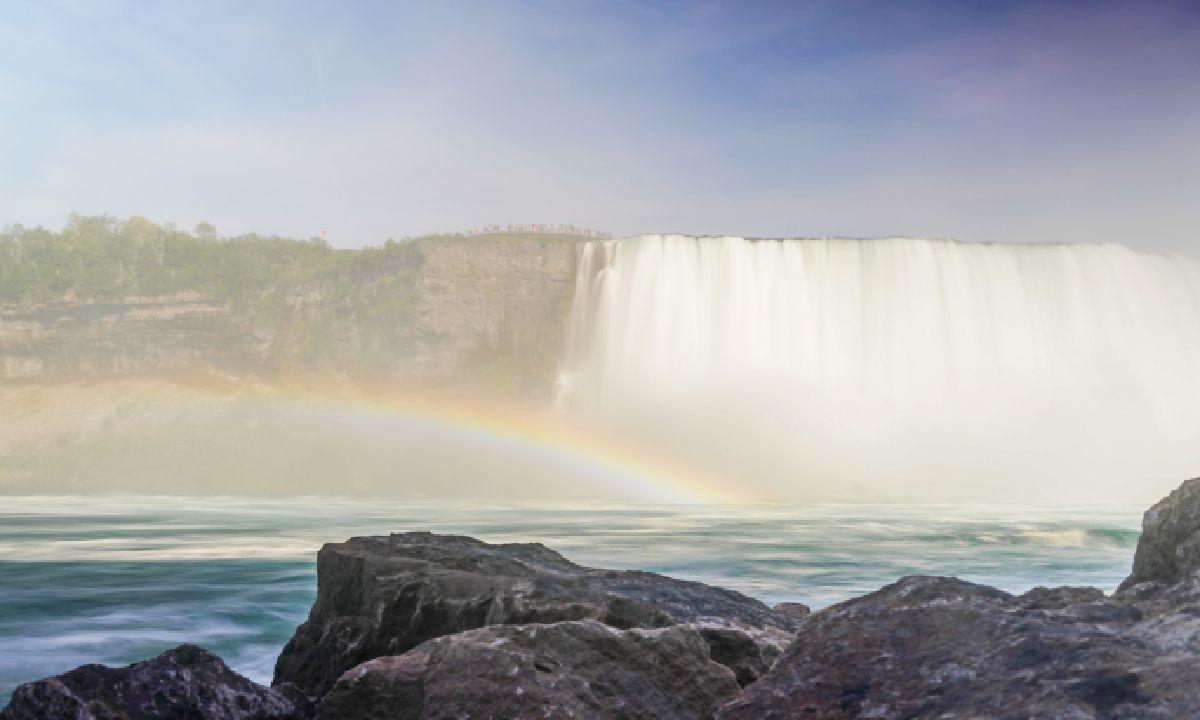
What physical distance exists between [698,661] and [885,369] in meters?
51.5

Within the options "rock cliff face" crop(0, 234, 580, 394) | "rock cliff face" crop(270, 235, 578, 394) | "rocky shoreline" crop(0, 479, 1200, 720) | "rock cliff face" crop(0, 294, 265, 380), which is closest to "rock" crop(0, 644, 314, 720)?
"rocky shoreline" crop(0, 479, 1200, 720)

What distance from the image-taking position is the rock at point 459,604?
6.12 meters

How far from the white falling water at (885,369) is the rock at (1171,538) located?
45.7 m

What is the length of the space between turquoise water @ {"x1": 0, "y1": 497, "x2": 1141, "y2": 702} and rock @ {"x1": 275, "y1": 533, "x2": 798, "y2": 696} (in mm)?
2689

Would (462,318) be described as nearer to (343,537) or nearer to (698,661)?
(343,537)

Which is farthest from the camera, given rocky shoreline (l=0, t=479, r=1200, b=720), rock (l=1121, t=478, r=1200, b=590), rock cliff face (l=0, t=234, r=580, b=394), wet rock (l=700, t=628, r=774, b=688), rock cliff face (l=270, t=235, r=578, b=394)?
rock cliff face (l=0, t=234, r=580, b=394)

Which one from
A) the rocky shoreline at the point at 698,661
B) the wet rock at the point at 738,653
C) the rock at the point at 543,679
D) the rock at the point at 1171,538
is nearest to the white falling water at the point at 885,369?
the rock at the point at 1171,538

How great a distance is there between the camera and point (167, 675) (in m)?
5.02

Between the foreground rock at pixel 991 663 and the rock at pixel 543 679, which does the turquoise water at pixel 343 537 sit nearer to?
the rock at pixel 543 679

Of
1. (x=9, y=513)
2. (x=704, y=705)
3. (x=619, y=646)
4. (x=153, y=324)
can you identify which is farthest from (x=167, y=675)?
(x=153, y=324)

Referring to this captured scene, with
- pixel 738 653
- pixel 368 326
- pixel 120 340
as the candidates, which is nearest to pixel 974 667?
pixel 738 653

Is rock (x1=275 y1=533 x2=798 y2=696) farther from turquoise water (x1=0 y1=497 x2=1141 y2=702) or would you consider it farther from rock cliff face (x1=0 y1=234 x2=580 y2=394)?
rock cliff face (x1=0 y1=234 x2=580 y2=394)

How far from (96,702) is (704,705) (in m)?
2.62

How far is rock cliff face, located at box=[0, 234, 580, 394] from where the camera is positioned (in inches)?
2527
